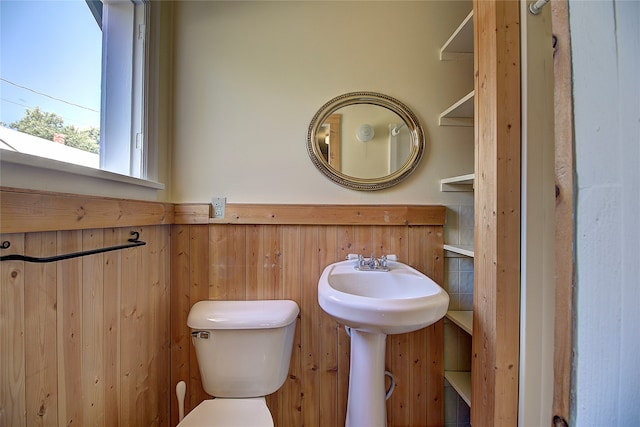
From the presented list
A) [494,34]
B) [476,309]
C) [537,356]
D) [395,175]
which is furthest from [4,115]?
[537,356]

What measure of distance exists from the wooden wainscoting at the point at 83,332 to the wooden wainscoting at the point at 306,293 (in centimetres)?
13

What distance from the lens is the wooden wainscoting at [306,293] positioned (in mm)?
1299

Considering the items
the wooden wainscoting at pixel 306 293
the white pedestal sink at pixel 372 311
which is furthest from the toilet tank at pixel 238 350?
the white pedestal sink at pixel 372 311

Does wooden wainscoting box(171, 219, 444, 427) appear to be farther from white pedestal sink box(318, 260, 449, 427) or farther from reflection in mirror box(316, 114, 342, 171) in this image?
reflection in mirror box(316, 114, 342, 171)

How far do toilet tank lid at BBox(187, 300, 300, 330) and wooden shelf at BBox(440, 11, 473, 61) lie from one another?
59.3 inches

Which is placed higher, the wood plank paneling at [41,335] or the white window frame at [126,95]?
the white window frame at [126,95]

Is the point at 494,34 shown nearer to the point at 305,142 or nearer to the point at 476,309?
the point at 305,142

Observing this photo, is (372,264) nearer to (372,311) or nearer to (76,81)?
(372,311)

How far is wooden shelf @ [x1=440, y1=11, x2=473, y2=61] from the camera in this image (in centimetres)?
119

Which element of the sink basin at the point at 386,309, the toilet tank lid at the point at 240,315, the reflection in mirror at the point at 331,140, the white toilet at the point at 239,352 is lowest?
the white toilet at the point at 239,352

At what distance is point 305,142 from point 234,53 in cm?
59

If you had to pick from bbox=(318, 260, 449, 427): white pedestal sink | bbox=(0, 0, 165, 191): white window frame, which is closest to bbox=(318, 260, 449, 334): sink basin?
bbox=(318, 260, 449, 427): white pedestal sink

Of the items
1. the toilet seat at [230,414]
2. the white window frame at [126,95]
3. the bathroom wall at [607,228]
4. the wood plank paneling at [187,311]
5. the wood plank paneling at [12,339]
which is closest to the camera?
the bathroom wall at [607,228]

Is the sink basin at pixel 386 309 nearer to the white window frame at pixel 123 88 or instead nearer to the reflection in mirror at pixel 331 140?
the reflection in mirror at pixel 331 140
